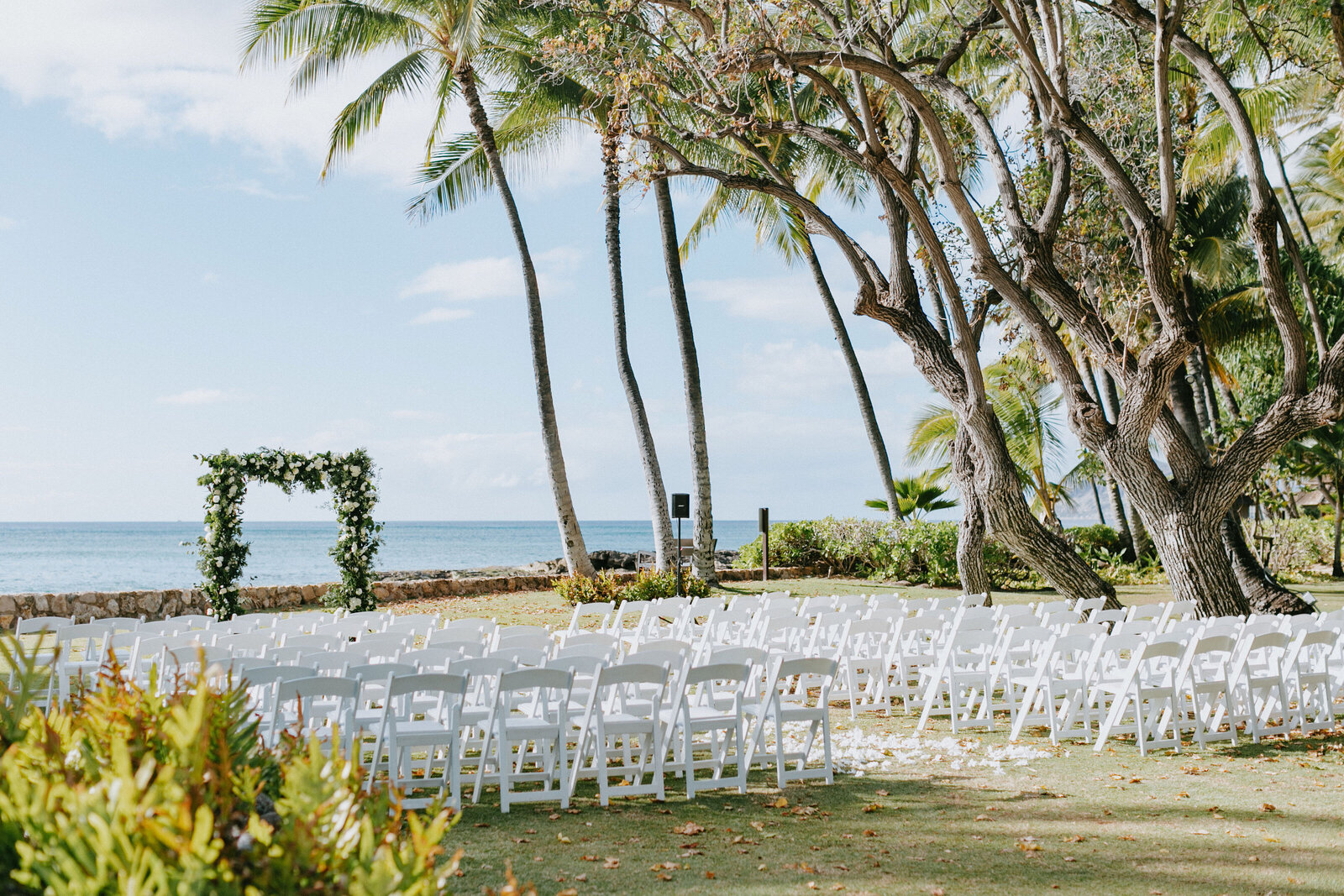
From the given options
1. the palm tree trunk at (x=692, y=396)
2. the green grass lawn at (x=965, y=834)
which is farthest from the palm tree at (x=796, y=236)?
the green grass lawn at (x=965, y=834)

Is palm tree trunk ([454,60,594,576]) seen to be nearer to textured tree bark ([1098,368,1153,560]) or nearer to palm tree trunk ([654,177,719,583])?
palm tree trunk ([654,177,719,583])

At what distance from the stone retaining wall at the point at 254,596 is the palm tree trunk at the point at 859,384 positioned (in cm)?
263

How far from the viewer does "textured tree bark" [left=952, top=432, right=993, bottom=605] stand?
40.7 ft

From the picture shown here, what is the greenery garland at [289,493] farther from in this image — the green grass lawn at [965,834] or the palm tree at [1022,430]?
the palm tree at [1022,430]

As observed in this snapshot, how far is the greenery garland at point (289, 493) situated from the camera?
13.8m

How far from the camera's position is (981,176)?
745 inches

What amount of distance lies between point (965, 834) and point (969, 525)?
816 cm

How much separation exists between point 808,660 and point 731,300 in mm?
66399

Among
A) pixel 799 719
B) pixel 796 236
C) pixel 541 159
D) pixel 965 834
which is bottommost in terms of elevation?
pixel 965 834

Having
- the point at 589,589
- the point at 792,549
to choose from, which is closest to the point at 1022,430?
the point at 792,549

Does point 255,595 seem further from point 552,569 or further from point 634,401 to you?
point 552,569

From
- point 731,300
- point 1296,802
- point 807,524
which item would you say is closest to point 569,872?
point 1296,802

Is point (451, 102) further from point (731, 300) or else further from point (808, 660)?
point (731, 300)

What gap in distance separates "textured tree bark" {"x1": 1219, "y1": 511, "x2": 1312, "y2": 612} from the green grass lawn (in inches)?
233
